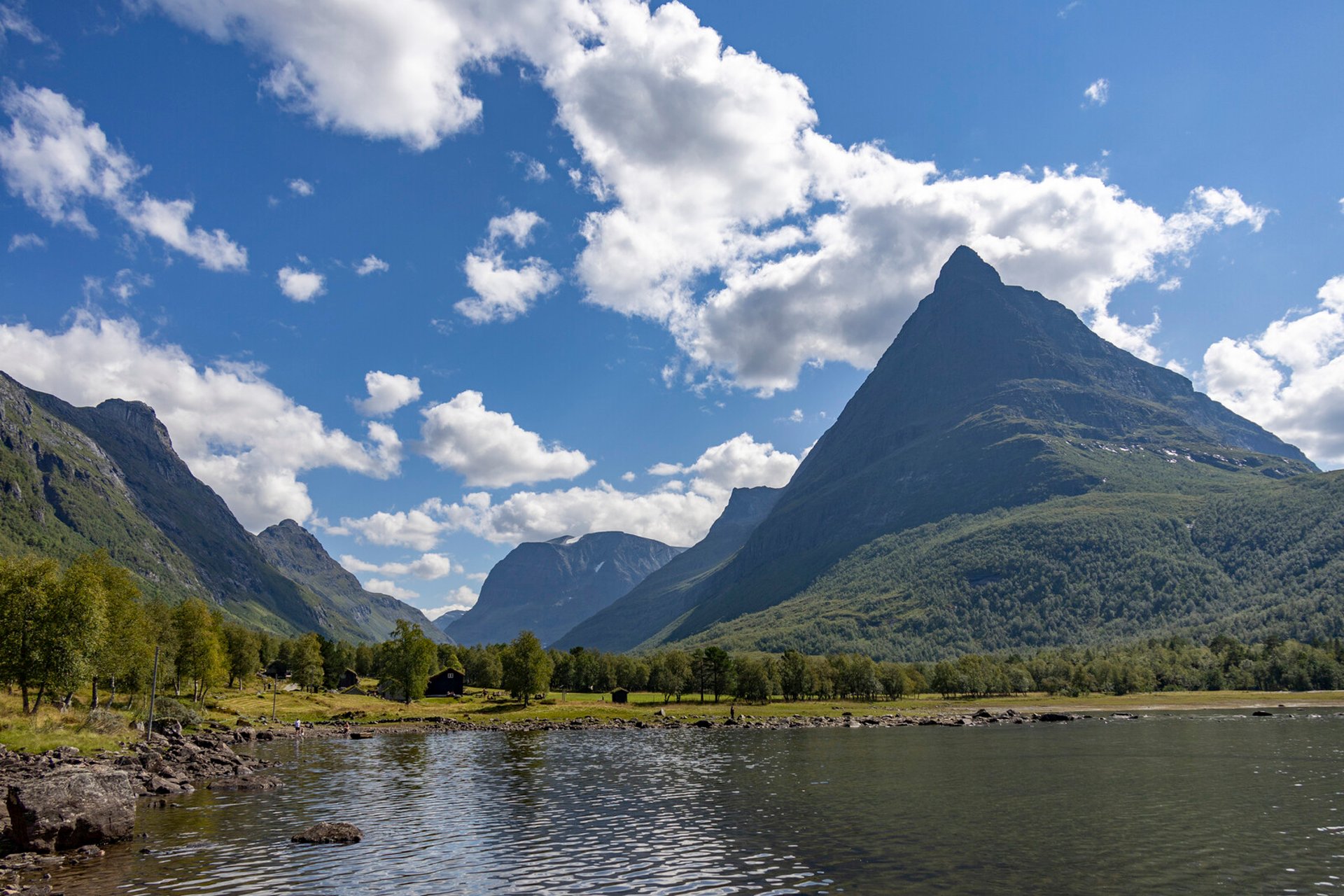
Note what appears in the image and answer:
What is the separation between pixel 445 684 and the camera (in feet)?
565

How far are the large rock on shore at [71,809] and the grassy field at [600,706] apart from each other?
43.4 metres

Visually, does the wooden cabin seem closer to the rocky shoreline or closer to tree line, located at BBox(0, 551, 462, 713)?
tree line, located at BBox(0, 551, 462, 713)

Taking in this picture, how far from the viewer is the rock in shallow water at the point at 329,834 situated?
119 ft

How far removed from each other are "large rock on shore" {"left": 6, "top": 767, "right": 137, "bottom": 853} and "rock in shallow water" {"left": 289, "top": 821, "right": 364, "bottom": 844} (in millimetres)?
7946

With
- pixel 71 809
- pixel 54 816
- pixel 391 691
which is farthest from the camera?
pixel 391 691

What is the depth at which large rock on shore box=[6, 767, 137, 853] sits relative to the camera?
32.6 meters

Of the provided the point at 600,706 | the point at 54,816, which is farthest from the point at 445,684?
the point at 54,816

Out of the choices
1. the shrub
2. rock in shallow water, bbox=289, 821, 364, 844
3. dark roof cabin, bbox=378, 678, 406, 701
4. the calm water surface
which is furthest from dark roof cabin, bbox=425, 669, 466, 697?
rock in shallow water, bbox=289, 821, 364, 844

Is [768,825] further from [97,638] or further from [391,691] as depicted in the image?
[391,691]

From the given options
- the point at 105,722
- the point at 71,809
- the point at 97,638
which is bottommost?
the point at 105,722

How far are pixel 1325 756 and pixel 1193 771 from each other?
2161 centimetres

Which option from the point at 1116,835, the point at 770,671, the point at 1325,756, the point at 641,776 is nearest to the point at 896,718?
the point at 770,671

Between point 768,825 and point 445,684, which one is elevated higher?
point 768,825

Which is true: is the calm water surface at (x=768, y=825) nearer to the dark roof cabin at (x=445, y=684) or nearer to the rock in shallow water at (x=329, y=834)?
the rock in shallow water at (x=329, y=834)
